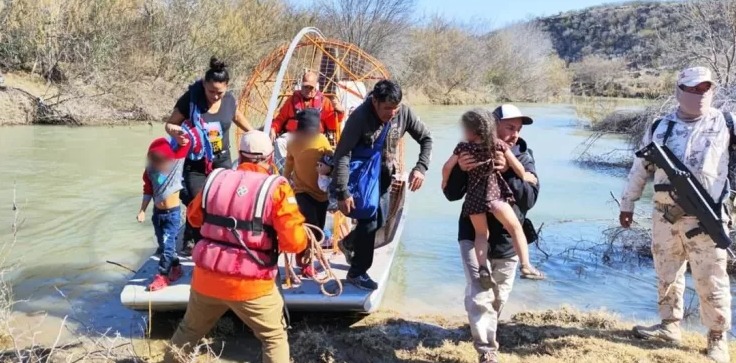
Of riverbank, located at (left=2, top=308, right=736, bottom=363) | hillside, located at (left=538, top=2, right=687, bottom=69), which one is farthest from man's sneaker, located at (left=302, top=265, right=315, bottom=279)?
hillside, located at (left=538, top=2, right=687, bottom=69)

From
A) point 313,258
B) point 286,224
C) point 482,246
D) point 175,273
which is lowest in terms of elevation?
point 175,273

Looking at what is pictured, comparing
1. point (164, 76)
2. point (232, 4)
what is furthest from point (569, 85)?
point (164, 76)

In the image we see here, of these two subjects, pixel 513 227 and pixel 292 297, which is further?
pixel 292 297

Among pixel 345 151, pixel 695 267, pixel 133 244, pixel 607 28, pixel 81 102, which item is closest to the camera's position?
pixel 695 267

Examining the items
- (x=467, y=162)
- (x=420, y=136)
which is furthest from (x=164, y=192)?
(x=467, y=162)

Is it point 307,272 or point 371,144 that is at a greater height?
point 371,144

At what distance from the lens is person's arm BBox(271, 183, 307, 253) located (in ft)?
10.3

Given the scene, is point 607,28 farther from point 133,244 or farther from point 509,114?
point 509,114

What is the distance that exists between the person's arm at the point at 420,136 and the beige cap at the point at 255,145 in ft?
4.41

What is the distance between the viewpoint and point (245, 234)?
3125 millimetres

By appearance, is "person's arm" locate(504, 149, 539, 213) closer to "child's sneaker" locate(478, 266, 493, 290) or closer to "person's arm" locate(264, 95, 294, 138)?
"child's sneaker" locate(478, 266, 493, 290)

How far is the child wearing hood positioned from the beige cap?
139cm

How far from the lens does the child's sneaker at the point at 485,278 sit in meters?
3.72

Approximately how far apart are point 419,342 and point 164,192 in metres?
2.01
